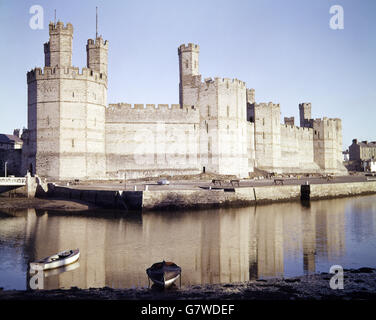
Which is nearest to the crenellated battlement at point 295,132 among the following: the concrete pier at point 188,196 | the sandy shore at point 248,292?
the concrete pier at point 188,196

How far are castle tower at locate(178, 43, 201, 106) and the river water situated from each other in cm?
1863

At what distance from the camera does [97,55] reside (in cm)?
4000

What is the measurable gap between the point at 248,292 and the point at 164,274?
8.94ft

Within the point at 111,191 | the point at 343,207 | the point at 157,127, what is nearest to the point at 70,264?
the point at 111,191

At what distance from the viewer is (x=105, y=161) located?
3900 cm

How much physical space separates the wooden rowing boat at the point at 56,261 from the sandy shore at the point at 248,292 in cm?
265

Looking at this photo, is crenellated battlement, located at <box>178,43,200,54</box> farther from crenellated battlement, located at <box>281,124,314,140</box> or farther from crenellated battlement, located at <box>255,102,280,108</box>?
crenellated battlement, located at <box>281,124,314,140</box>

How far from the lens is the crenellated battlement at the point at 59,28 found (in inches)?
1442

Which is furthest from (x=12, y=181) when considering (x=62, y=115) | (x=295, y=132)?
(x=295, y=132)

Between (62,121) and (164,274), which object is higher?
(62,121)

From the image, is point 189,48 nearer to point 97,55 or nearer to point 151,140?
point 97,55

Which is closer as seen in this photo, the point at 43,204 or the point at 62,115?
the point at 43,204

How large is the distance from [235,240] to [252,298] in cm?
936
